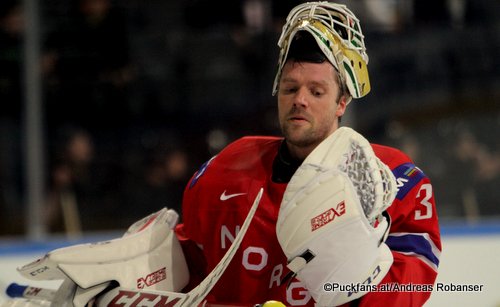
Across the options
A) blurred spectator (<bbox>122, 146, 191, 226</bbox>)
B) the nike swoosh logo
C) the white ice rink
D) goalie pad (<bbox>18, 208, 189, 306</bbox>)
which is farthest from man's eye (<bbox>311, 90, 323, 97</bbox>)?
blurred spectator (<bbox>122, 146, 191, 226</bbox>)

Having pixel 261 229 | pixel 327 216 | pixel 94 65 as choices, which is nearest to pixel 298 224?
pixel 327 216

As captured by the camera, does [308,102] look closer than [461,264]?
Yes

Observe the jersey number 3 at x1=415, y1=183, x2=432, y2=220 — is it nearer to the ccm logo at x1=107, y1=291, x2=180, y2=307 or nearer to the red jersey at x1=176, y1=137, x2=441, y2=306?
the red jersey at x1=176, y1=137, x2=441, y2=306

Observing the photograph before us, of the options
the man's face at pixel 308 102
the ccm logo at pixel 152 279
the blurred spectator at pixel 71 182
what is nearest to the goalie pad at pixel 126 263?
the ccm logo at pixel 152 279

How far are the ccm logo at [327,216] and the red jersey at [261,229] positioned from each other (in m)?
0.20

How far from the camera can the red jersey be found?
5.66 feet

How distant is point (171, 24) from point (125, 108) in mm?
464

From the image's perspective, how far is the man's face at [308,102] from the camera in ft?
5.73

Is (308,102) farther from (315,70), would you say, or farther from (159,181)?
(159,181)

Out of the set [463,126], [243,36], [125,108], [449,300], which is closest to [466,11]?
[463,126]

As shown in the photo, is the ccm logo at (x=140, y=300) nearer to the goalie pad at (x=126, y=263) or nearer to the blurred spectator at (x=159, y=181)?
the goalie pad at (x=126, y=263)

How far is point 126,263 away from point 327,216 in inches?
19.7

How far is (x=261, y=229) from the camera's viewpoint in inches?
71.6

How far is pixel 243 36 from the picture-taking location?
4262mm
